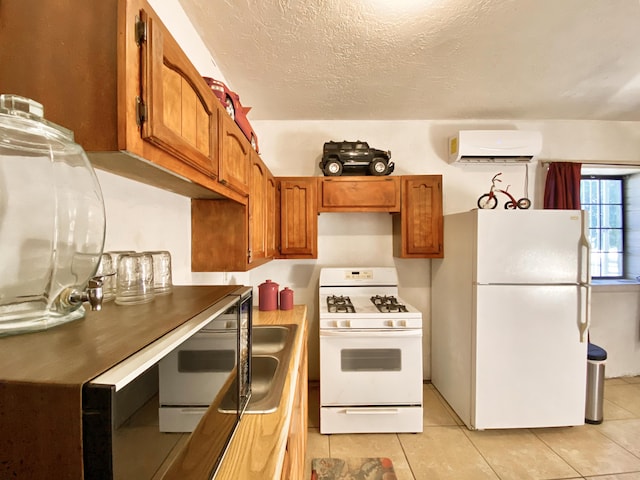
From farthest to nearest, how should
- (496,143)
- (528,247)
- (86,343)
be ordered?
(496,143) → (528,247) → (86,343)

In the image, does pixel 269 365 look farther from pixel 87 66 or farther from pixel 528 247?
pixel 528 247

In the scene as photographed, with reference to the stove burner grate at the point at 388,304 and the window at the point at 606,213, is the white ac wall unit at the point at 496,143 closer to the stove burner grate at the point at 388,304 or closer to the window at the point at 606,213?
the window at the point at 606,213

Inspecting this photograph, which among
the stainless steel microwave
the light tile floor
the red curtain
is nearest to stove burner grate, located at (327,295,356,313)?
the light tile floor

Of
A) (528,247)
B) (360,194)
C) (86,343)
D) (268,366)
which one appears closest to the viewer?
(86,343)

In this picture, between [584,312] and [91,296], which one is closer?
[91,296]

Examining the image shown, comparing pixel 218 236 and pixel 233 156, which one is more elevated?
pixel 233 156

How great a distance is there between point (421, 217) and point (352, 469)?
1905mm

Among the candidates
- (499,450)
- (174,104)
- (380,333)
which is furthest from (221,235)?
(499,450)

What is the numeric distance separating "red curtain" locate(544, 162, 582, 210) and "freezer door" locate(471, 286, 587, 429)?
103 centimetres

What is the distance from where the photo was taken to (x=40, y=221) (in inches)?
17.6

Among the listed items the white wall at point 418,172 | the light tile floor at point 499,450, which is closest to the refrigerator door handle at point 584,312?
the light tile floor at point 499,450

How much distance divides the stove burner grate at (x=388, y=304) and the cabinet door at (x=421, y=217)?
1.31 feet

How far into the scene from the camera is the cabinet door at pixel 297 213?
2.39 metres

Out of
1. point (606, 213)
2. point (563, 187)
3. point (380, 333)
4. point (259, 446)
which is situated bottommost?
point (380, 333)
